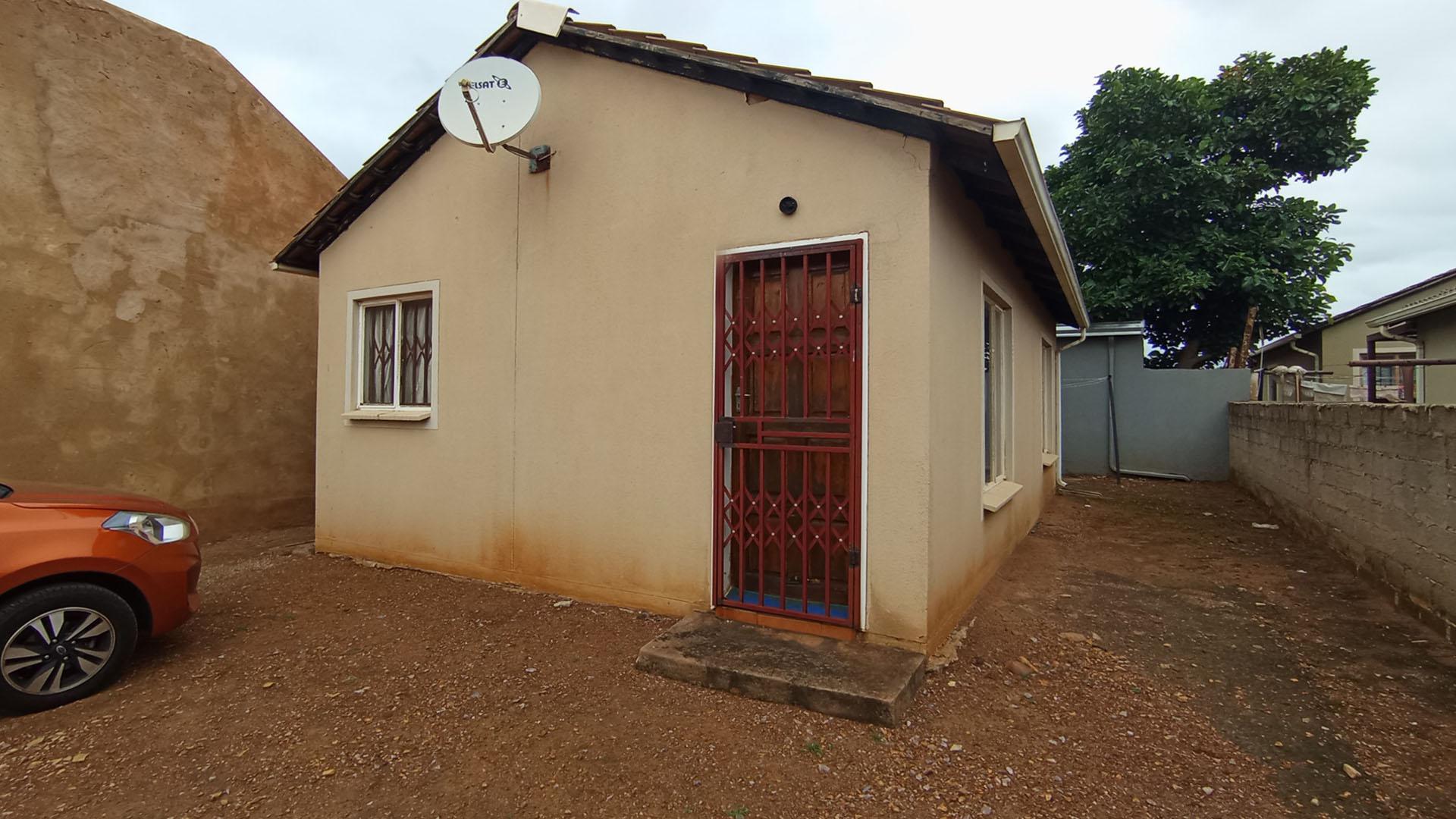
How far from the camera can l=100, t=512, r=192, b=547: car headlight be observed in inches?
132

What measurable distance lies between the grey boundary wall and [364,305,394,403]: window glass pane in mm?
7418

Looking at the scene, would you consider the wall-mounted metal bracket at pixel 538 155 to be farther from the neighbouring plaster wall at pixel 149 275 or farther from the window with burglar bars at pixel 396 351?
the neighbouring plaster wall at pixel 149 275

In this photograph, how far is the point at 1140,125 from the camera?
14.3 meters

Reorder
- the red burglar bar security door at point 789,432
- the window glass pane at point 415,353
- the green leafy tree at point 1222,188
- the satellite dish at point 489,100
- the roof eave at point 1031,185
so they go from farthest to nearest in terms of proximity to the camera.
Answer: the green leafy tree at point 1222,188, the window glass pane at point 415,353, the satellite dish at point 489,100, the red burglar bar security door at point 789,432, the roof eave at point 1031,185

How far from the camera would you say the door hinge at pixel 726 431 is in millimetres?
3941

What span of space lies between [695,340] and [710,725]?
2148 mm

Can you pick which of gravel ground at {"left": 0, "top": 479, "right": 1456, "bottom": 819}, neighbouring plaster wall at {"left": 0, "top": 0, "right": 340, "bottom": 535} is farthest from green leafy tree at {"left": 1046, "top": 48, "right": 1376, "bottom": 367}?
neighbouring plaster wall at {"left": 0, "top": 0, "right": 340, "bottom": 535}

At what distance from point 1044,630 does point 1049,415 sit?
6.39m

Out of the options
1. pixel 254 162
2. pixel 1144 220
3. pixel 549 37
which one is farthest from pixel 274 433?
pixel 1144 220

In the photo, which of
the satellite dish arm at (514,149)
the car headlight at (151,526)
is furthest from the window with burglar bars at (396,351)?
the car headlight at (151,526)

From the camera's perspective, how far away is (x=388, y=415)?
5465 millimetres

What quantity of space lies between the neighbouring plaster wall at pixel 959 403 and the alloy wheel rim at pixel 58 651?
164 inches

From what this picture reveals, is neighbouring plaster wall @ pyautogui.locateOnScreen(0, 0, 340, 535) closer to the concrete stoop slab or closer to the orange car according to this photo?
the orange car

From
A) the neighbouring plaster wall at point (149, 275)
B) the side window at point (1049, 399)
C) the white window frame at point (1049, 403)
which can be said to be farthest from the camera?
the side window at point (1049, 399)
